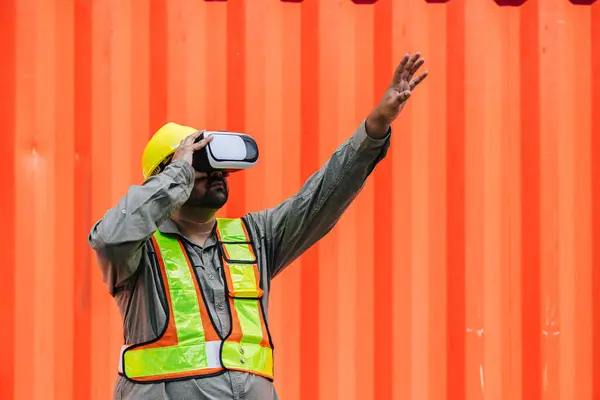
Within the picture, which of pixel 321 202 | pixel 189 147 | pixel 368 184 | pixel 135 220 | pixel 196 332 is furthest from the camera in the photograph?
pixel 368 184

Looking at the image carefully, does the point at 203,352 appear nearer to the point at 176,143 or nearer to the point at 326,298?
the point at 176,143

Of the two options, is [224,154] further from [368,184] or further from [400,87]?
[368,184]

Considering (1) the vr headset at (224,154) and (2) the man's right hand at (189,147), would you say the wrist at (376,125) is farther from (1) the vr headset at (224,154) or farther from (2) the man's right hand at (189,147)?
(2) the man's right hand at (189,147)

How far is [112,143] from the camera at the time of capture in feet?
14.0

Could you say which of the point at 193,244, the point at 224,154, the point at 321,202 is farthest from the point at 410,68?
the point at 193,244

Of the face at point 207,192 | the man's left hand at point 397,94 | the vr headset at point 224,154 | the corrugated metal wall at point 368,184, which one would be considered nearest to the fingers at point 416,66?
the man's left hand at point 397,94

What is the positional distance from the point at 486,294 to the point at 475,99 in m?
0.86

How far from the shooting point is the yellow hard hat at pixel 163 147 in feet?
9.86

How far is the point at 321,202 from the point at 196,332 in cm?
54

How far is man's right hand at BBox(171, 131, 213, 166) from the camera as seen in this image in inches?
112

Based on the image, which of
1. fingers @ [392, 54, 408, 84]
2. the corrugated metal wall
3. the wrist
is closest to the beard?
the wrist

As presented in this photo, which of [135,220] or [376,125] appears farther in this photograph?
[376,125]

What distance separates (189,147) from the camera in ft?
9.43

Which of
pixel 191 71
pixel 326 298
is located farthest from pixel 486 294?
pixel 191 71
